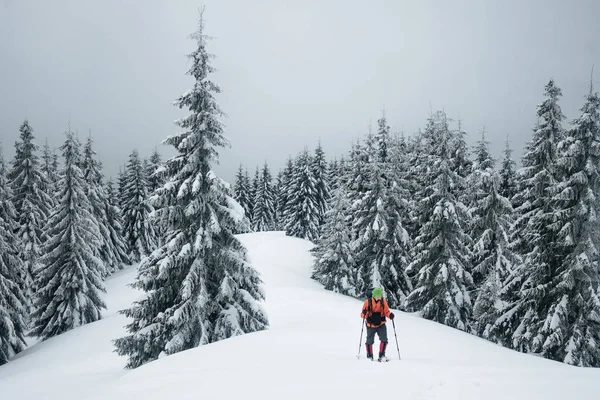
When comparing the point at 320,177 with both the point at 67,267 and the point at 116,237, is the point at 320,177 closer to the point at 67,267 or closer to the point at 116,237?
the point at 116,237

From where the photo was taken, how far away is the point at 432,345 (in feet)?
43.1

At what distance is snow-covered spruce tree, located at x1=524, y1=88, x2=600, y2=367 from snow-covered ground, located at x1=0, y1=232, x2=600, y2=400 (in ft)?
15.6

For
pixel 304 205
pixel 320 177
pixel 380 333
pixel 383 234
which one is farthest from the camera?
pixel 320 177

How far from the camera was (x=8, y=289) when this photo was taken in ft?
68.1

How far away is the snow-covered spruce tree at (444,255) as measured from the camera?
71.8 ft

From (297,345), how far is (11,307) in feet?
64.9

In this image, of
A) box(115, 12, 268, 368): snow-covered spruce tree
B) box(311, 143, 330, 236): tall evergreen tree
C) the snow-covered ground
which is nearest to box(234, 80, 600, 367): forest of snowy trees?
box(115, 12, 268, 368): snow-covered spruce tree

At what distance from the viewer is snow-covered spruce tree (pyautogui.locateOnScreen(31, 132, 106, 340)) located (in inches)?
942

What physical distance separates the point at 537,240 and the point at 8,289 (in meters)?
29.3

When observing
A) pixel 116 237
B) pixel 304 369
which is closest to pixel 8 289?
pixel 304 369

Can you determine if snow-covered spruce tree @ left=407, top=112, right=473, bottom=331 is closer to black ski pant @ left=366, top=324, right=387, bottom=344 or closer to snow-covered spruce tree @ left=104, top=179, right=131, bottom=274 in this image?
black ski pant @ left=366, top=324, right=387, bottom=344

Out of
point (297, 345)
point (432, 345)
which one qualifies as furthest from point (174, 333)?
point (432, 345)

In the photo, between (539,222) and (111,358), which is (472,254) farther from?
(111,358)

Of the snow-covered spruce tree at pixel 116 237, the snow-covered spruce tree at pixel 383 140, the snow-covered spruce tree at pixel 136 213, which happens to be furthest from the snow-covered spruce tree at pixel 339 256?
the snow-covered spruce tree at pixel 116 237
